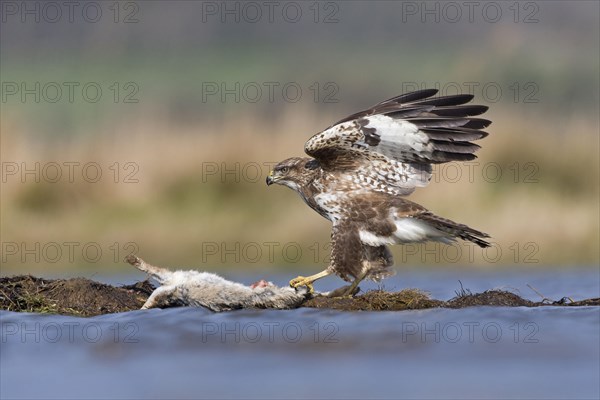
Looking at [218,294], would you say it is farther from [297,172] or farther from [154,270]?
[297,172]

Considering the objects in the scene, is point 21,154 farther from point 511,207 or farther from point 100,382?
point 100,382

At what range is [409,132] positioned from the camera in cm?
1488

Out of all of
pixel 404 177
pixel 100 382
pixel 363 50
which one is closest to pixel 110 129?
pixel 404 177

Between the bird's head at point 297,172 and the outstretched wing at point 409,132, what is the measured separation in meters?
0.40

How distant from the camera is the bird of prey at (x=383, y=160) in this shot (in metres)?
14.7

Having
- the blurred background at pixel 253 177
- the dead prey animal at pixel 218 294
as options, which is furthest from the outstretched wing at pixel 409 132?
the blurred background at pixel 253 177

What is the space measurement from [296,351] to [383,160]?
3.14 meters

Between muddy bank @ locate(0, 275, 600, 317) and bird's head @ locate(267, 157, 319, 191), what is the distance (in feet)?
5.60

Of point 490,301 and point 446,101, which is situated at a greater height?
point 446,101

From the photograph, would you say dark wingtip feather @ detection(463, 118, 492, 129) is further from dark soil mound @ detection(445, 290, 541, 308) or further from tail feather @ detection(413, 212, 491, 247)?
dark soil mound @ detection(445, 290, 541, 308)

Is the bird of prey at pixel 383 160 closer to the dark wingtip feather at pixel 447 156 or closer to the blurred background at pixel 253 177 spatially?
the dark wingtip feather at pixel 447 156

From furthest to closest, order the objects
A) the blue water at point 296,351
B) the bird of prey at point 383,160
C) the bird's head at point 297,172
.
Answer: the bird's head at point 297,172
the bird of prey at point 383,160
the blue water at point 296,351

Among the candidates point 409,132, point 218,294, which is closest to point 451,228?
point 409,132

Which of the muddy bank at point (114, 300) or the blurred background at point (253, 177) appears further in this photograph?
the blurred background at point (253, 177)
